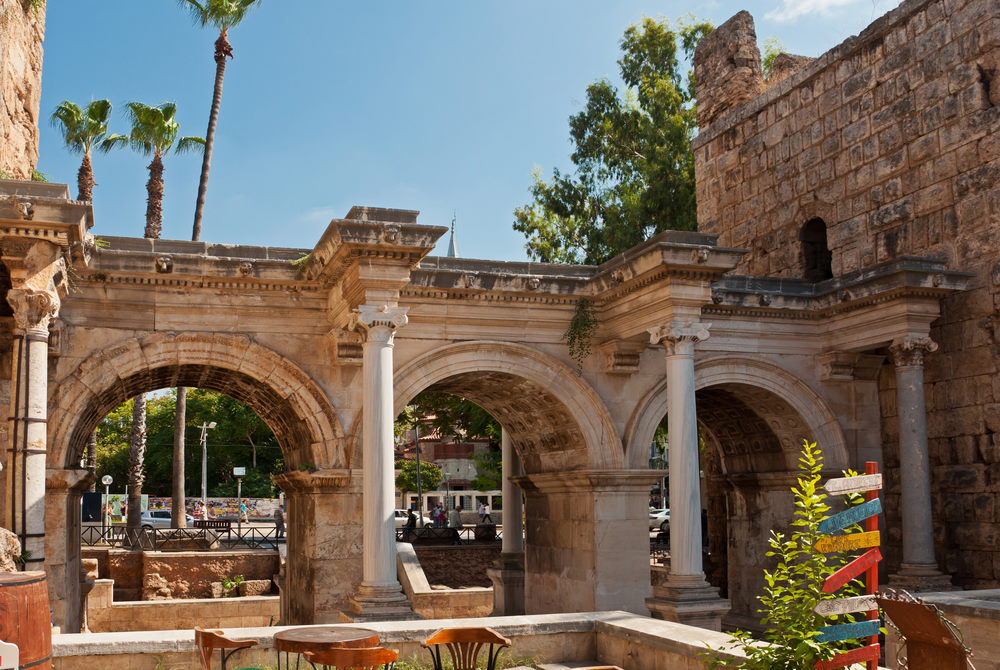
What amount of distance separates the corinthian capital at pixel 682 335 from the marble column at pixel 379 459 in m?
3.37

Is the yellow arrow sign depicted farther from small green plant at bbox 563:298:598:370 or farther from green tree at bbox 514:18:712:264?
green tree at bbox 514:18:712:264

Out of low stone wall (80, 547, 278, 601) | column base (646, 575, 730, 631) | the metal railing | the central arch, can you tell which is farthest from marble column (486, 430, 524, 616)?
the metal railing

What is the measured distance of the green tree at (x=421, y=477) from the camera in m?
52.8

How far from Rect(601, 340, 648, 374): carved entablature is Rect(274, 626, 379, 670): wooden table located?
7.39 m

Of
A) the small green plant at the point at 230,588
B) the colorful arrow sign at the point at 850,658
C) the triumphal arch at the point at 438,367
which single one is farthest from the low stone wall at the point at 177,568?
the colorful arrow sign at the point at 850,658

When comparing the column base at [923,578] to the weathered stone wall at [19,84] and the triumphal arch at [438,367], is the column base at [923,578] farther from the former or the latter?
the weathered stone wall at [19,84]

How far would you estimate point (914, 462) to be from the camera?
44.8ft

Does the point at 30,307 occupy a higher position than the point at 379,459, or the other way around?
the point at 30,307

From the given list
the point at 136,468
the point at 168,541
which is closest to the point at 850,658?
the point at 168,541

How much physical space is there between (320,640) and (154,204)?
21.6 m

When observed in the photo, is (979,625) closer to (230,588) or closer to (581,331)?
(581,331)

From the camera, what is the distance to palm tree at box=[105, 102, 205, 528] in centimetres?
2541

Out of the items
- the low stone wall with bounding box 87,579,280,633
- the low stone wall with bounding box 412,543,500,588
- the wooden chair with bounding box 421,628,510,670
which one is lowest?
the low stone wall with bounding box 87,579,280,633

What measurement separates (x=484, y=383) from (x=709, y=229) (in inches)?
292
